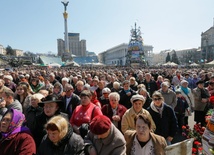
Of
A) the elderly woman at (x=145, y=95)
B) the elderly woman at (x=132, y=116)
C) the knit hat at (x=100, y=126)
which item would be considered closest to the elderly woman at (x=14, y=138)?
the knit hat at (x=100, y=126)

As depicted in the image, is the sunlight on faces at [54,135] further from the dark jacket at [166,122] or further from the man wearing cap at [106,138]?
A: the dark jacket at [166,122]

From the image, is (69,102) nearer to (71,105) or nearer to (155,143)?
(71,105)

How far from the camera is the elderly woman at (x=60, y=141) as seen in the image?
2205mm

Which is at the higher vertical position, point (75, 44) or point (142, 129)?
point (75, 44)

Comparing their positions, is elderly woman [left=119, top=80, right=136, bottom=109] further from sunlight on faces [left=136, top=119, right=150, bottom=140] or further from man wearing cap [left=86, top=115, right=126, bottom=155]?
man wearing cap [left=86, top=115, right=126, bottom=155]

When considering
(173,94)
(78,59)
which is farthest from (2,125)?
(78,59)

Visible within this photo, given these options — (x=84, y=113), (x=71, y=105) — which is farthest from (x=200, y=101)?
(x=84, y=113)

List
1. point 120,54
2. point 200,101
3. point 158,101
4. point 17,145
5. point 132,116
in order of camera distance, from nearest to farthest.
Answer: point 17,145, point 132,116, point 158,101, point 200,101, point 120,54

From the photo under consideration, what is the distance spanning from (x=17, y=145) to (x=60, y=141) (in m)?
0.58

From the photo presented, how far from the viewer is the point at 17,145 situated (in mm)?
2354

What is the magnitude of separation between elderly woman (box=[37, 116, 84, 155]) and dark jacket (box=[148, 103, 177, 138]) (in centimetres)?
210

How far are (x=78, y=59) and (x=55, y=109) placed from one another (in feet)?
317

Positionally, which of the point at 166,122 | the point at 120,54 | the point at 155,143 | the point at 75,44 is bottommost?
the point at 166,122

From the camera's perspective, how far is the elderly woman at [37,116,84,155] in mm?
2205
